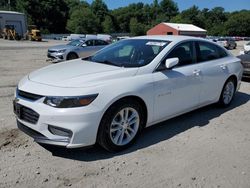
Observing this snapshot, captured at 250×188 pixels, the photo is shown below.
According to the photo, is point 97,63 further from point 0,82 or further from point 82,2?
point 82,2

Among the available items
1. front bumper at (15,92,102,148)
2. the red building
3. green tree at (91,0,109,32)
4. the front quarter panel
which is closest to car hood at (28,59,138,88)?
the front quarter panel

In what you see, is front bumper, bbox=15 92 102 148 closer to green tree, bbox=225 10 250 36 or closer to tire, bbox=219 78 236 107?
tire, bbox=219 78 236 107

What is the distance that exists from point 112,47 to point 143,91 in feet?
5.54

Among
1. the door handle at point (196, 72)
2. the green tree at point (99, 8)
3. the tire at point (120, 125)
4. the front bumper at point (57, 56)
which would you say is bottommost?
the front bumper at point (57, 56)

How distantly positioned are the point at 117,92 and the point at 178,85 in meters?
1.37

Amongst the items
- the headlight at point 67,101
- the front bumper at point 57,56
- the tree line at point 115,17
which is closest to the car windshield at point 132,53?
the headlight at point 67,101

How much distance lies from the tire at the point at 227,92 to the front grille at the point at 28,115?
4.09m

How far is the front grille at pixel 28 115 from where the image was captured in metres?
4.00

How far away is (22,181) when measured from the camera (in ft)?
11.9

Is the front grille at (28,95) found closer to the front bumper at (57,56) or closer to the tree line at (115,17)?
the front bumper at (57,56)

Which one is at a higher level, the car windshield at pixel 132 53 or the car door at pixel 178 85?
the car windshield at pixel 132 53

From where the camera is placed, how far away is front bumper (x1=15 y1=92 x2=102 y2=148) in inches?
152

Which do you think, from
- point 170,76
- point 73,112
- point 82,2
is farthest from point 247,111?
point 82,2

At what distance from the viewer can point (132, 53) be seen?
5293 mm
